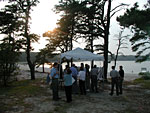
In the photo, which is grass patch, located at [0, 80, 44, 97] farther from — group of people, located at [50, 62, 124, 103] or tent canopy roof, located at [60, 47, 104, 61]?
tent canopy roof, located at [60, 47, 104, 61]

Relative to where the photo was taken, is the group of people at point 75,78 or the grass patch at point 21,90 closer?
the group of people at point 75,78

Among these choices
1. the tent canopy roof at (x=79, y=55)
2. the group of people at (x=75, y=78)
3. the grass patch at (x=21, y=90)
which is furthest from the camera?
the tent canopy roof at (x=79, y=55)

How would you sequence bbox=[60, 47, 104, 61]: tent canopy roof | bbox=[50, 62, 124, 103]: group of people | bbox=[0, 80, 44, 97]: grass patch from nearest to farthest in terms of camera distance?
bbox=[50, 62, 124, 103]: group of people
bbox=[0, 80, 44, 97]: grass patch
bbox=[60, 47, 104, 61]: tent canopy roof

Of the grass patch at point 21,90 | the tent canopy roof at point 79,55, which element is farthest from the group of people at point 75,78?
the grass patch at point 21,90

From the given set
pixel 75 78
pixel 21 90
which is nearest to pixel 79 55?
pixel 75 78

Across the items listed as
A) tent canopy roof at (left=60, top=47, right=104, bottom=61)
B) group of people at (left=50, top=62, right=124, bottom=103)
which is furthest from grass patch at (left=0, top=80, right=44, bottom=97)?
tent canopy roof at (left=60, top=47, right=104, bottom=61)

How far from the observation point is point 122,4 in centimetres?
1575

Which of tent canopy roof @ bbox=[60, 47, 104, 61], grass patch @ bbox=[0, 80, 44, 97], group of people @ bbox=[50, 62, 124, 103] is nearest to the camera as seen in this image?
group of people @ bbox=[50, 62, 124, 103]

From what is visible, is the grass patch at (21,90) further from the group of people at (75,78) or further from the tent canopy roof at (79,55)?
the tent canopy roof at (79,55)

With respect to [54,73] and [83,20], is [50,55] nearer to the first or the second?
[83,20]

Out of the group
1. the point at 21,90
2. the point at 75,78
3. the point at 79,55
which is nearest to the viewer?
the point at 75,78

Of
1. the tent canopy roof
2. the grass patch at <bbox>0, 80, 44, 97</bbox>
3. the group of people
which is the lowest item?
the grass patch at <bbox>0, 80, 44, 97</bbox>

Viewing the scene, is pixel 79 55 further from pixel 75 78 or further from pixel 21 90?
pixel 21 90

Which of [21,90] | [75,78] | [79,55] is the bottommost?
[21,90]
